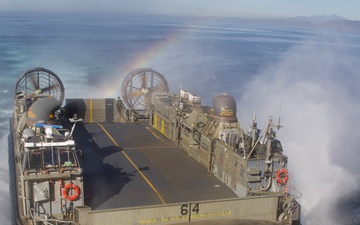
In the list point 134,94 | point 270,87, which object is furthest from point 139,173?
point 270,87

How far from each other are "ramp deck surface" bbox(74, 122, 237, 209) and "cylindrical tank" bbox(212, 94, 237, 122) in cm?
215

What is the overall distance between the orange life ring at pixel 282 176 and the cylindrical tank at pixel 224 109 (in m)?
3.11

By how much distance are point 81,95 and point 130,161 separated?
25.5 metres

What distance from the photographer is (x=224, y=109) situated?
14648 millimetres

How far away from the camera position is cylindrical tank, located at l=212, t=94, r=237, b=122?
1459 centimetres

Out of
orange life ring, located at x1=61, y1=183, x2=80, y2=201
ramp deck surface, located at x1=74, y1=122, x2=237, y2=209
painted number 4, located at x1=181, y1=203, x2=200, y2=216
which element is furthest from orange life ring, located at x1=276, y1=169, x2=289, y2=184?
orange life ring, located at x1=61, y1=183, x2=80, y2=201

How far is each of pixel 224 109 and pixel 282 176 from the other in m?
3.53

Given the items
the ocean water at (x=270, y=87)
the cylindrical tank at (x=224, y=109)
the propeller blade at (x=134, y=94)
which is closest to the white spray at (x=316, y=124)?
the ocean water at (x=270, y=87)

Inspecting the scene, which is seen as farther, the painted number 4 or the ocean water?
the ocean water

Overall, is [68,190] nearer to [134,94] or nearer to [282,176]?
[282,176]

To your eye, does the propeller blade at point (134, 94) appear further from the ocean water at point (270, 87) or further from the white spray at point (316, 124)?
the white spray at point (316, 124)

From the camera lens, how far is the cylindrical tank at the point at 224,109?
575 inches

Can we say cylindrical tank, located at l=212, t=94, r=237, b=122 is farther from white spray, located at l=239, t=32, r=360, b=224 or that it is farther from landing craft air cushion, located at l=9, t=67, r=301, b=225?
white spray, located at l=239, t=32, r=360, b=224

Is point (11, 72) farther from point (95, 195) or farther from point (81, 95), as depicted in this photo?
point (95, 195)
